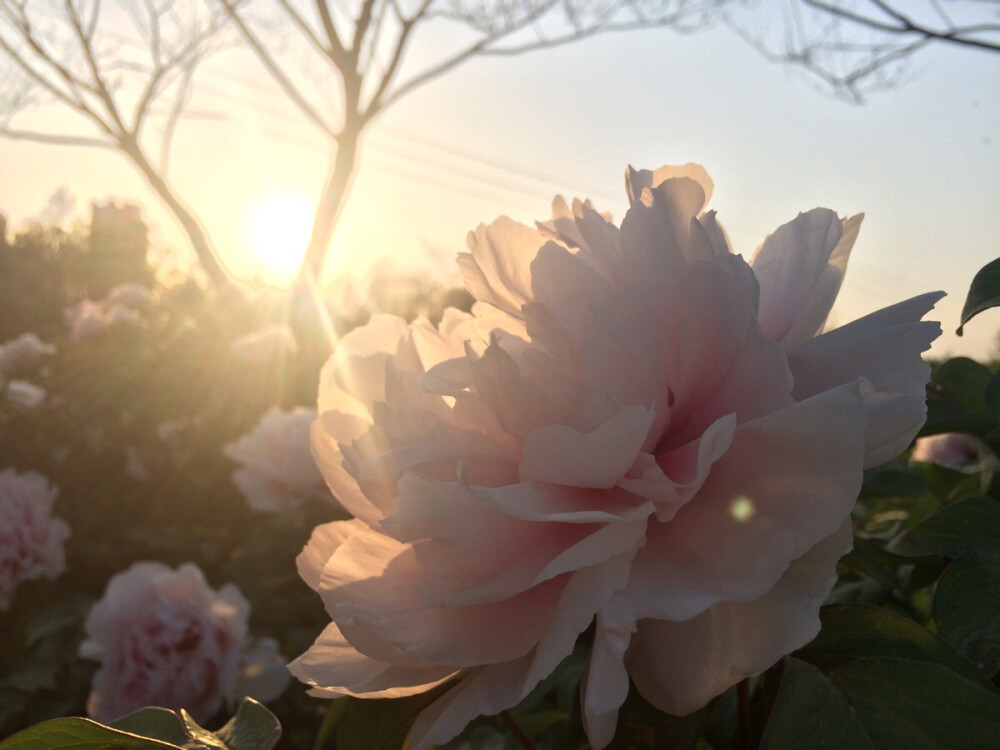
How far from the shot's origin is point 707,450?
29 cm

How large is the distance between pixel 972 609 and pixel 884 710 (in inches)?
4.8

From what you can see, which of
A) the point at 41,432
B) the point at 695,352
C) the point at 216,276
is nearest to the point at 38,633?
the point at 41,432

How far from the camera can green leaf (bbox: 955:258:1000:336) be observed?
373 mm

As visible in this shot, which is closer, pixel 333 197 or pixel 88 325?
pixel 88 325

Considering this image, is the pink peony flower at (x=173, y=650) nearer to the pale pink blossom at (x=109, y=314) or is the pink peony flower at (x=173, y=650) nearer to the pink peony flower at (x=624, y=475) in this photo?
the pink peony flower at (x=624, y=475)

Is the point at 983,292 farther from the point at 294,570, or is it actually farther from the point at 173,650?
the point at 294,570

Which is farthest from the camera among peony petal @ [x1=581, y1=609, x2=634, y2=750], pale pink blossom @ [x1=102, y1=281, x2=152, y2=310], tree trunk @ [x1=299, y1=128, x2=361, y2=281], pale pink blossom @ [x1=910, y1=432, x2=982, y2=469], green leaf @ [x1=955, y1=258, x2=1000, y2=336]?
tree trunk @ [x1=299, y1=128, x2=361, y2=281]

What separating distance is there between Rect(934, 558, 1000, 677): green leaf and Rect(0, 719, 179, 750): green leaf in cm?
36

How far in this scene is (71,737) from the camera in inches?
12.3

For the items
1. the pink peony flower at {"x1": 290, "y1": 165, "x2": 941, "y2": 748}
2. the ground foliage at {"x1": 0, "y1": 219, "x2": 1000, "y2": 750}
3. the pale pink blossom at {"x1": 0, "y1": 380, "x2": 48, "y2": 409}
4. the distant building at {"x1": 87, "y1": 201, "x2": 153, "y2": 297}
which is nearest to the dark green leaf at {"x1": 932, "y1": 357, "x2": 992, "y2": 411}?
the ground foliage at {"x1": 0, "y1": 219, "x2": 1000, "y2": 750}

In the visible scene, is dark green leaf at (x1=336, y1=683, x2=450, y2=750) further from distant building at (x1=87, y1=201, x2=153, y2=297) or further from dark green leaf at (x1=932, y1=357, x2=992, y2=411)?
distant building at (x1=87, y1=201, x2=153, y2=297)

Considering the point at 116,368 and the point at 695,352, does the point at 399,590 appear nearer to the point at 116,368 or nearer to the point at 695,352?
the point at 695,352

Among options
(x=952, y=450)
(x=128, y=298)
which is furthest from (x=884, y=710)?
(x=128, y=298)

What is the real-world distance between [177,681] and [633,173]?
0.95 metres
